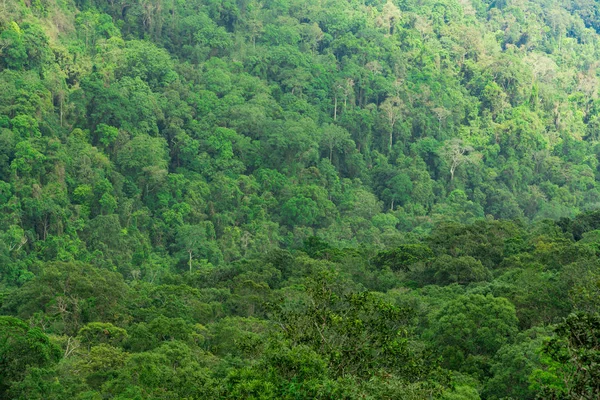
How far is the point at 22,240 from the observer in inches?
1813

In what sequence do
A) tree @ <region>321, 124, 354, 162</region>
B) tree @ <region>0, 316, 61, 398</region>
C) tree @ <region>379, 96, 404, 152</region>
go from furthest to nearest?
tree @ <region>379, 96, 404, 152</region>, tree @ <region>321, 124, 354, 162</region>, tree @ <region>0, 316, 61, 398</region>

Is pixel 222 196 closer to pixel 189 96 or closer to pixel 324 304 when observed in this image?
pixel 189 96

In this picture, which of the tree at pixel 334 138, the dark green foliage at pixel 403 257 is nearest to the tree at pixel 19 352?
the dark green foliage at pixel 403 257

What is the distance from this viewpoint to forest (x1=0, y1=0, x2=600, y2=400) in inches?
808

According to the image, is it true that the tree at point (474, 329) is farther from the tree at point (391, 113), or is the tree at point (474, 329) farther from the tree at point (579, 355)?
the tree at point (391, 113)

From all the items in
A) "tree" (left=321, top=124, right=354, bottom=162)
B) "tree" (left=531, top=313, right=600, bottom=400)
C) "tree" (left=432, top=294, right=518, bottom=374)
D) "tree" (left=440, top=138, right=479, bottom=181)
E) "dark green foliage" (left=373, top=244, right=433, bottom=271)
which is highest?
"tree" (left=531, top=313, right=600, bottom=400)

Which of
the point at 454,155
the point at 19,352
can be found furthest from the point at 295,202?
the point at 19,352

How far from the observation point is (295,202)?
2251 inches

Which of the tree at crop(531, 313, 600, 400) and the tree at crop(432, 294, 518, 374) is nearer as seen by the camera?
the tree at crop(531, 313, 600, 400)

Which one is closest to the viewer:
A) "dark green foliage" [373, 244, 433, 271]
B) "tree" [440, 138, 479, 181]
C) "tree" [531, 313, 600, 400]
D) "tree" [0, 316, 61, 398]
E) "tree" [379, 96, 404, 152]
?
"tree" [531, 313, 600, 400]

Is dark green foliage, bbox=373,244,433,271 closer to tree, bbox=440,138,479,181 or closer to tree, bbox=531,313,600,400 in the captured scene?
tree, bbox=440,138,479,181

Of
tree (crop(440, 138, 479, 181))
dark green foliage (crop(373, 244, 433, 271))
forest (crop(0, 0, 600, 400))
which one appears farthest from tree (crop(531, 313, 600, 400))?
tree (crop(440, 138, 479, 181))

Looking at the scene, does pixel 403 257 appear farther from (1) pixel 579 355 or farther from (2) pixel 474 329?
(1) pixel 579 355

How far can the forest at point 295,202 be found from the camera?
67.4ft
